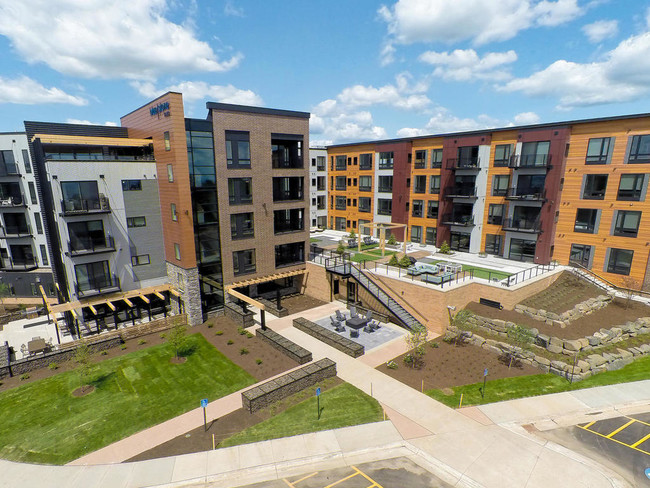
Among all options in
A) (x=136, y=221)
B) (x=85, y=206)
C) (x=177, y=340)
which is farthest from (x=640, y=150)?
(x=85, y=206)

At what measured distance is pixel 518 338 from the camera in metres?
22.2

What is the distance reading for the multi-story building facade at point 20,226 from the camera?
36.3 m

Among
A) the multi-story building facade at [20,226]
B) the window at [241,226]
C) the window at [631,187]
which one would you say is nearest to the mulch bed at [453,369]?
the window at [241,226]

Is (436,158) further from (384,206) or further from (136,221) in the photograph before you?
(136,221)

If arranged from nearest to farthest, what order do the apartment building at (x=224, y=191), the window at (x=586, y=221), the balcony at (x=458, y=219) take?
the apartment building at (x=224, y=191) < the window at (x=586, y=221) < the balcony at (x=458, y=219)

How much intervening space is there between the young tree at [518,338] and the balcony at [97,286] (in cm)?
3076

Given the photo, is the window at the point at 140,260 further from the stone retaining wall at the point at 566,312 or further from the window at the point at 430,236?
the window at the point at 430,236

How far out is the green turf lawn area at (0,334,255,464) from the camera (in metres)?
16.3

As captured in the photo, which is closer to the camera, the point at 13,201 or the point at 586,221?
the point at 586,221

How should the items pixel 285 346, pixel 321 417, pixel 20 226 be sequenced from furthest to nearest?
pixel 20 226 → pixel 285 346 → pixel 321 417

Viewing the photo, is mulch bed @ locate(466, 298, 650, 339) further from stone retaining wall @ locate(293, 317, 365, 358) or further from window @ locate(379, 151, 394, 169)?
window @ locate(379, 151, 394, 169)

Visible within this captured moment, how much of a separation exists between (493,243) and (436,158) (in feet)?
42.6

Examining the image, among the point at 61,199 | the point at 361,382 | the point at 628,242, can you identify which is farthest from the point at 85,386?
the point at 628,242

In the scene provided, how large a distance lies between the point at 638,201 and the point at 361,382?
30451mm
